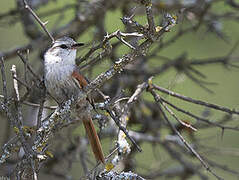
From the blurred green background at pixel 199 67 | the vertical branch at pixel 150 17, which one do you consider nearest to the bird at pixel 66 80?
the vertical branch at pixel 150 17

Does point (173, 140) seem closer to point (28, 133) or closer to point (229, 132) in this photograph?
point (28, 133)

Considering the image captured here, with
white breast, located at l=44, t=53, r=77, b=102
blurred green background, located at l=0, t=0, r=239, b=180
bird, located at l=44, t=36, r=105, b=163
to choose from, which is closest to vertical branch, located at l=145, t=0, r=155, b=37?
bird, located at l=44, t=36, r=105, b=163

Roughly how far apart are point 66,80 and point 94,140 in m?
0.53

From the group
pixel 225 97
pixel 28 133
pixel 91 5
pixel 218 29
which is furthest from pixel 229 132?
pixel 28 133

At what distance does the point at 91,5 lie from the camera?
4.28 meters

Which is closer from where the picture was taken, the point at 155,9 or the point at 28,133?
the point at 28,133

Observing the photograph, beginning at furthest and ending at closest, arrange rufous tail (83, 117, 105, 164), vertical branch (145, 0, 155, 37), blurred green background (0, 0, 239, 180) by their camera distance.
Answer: blurred green background (0, 0, 239, 180) → rufous tail (83, 117, 105, 164) → vertical branch (145, 0, 155, 37)

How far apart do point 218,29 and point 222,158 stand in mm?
2426

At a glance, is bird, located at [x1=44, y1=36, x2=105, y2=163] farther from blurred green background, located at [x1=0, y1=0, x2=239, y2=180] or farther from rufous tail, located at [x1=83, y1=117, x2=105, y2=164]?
blurred green background, located at [x1=0, y1=0, x2=239, y2=180]

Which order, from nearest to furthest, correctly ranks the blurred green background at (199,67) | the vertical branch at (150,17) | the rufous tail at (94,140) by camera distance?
the vertical branch at (150,17) < the rufous tail at (94,140) < the blurred green background at (199,67)

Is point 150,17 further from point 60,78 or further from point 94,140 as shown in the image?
point 94,140

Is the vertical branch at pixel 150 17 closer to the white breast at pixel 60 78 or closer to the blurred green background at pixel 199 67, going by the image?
the white breast at pixel 60 78

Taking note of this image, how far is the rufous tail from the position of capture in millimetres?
3611

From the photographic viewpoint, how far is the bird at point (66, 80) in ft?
12.0
